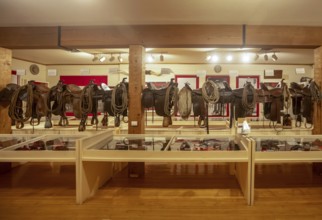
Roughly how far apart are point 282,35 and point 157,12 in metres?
1.96

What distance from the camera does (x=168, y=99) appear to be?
3.54 meters

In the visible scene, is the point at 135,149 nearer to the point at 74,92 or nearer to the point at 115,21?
the point at 74,92

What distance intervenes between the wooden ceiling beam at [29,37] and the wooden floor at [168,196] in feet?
6.84

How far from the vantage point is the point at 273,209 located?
277 cm

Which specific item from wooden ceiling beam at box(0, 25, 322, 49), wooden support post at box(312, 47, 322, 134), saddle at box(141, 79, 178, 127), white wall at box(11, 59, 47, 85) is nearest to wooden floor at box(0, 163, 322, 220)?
wooden support post at box(312, 47, 322, 134)

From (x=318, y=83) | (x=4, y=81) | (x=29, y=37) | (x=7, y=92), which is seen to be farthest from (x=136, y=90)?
(x=318, y=83)

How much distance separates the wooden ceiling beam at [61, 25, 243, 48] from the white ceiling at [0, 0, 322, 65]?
0.35 feet

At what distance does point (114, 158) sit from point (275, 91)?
2.50 m

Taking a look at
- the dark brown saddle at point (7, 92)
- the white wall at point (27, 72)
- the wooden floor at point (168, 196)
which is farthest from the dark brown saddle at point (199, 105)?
the white wall at point (27, 72)

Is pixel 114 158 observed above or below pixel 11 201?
above

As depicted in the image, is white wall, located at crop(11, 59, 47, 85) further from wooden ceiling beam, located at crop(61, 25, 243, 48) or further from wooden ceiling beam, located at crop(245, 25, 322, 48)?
wooden ceiling beam, located at crop(245, 25, 322, 48)

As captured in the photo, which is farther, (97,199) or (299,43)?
(299,43)

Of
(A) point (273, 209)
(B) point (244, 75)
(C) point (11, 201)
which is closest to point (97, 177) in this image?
(C) point (11, 201)

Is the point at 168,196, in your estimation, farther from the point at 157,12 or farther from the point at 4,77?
the point at 4,77
